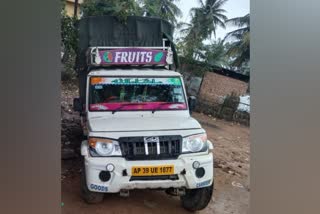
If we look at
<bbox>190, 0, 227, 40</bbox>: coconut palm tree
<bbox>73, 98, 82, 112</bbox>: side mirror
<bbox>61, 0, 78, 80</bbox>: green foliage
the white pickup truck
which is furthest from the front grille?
<bbox>190, 0, 227, 40</bbox>: coconut palm tree

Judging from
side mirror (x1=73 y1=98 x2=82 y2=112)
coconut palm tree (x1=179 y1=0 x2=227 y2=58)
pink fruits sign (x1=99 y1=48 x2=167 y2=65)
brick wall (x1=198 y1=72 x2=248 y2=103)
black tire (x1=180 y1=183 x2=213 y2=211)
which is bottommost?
black tire (x1=180 y1=183 x2=213 y2=211)

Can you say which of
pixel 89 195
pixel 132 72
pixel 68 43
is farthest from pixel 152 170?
pixel 68 43

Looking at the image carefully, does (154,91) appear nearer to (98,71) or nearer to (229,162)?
(98,71)

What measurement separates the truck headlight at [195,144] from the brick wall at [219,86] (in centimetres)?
26

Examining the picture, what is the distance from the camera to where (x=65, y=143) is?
5.99 feet

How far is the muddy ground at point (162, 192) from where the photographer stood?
1.79 meters

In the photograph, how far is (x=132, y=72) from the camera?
6.63 ft

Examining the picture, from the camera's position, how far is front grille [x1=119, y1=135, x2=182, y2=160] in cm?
176

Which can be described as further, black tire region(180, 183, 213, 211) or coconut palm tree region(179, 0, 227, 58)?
coconut palm tree region(179, 0, 227, 58)

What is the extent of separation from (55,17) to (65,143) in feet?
2.04

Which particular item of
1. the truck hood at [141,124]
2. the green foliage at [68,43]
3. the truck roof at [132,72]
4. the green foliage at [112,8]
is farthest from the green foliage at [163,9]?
the truck hood at [141,124]

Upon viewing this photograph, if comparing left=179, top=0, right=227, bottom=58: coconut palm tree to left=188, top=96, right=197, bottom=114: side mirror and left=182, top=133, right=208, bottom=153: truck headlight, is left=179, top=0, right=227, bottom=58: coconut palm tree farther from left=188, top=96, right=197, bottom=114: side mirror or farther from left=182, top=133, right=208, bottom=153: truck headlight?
left=182, top=133, right=208, bottom=153: truck headlight

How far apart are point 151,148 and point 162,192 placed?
0.24m

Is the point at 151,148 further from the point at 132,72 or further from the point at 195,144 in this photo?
the point at 132,72
